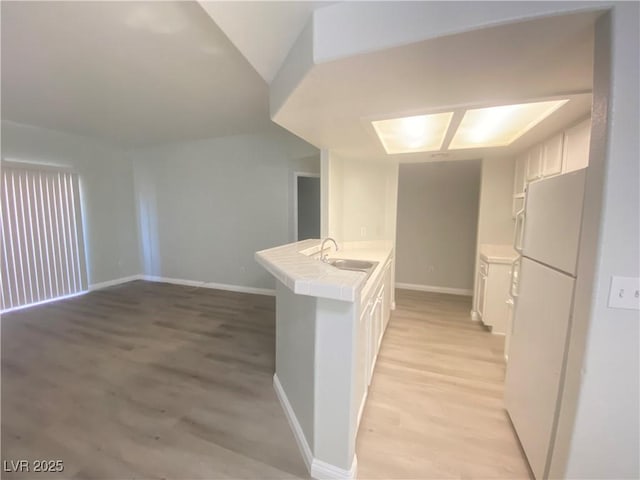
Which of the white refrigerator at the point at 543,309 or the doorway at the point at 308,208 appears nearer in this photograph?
the white refrigerator at the point at 543,309

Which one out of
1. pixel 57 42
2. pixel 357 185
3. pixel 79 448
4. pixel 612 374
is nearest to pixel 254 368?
pixel 79 448

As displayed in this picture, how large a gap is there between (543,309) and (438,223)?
11.0ft

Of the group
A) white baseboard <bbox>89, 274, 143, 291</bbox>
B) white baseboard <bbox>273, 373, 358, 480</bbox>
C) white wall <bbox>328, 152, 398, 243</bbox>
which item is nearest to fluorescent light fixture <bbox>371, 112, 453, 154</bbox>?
white wall <bbox>328, 152, 398, 243</bbox>

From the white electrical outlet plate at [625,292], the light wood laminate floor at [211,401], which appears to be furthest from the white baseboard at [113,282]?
the white electrical outlet plate at [625,292]

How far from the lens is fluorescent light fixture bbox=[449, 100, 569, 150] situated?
6.23 ft

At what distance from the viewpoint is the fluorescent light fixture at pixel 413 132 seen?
2142 millimetres

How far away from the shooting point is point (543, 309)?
1453mm

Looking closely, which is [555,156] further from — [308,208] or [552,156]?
[308,208]

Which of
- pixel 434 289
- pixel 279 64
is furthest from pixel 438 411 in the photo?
pixel 434 289

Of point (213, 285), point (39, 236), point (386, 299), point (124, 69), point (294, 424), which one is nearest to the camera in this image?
point (294, 424)

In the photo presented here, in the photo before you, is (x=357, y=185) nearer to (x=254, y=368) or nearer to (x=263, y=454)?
(x=254, y=368)

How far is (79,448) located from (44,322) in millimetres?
2680

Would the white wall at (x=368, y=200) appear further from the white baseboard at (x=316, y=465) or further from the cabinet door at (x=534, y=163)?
the white baseboard at (x=316, y=465)

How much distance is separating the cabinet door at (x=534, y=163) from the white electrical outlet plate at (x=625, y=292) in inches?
77.6
